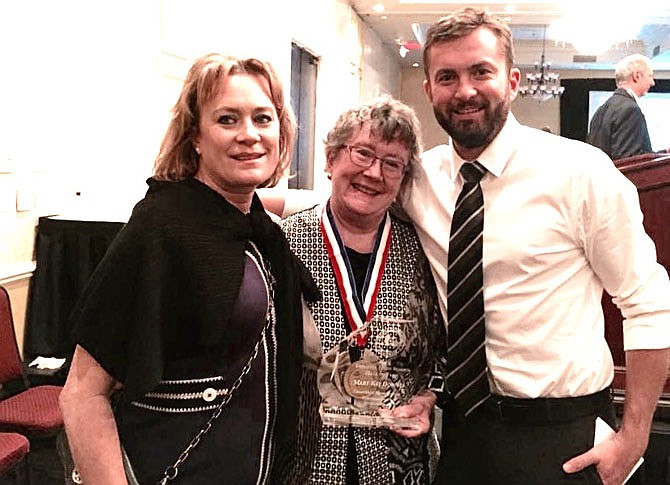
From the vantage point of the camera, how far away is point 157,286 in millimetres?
1229

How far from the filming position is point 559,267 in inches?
62.0

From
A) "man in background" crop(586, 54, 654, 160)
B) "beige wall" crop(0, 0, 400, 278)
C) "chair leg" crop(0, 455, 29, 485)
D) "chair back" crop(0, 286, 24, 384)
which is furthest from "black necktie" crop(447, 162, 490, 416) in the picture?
"man in background" crop(586, 54, 654, 160)

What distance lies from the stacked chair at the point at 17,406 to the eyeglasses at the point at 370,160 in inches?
59.3

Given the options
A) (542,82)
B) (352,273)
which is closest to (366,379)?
(352,273)

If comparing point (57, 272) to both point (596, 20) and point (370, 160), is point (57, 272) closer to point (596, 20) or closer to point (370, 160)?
point (370, 160)

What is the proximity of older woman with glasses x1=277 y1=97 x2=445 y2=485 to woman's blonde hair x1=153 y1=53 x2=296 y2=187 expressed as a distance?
0.32 metres

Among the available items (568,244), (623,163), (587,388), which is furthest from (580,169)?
(623,163)

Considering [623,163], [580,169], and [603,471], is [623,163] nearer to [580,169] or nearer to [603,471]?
[580,169]

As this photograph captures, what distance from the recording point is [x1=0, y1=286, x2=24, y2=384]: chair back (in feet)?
9.38

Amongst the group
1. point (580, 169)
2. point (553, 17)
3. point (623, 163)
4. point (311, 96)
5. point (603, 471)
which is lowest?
point (603, 471)

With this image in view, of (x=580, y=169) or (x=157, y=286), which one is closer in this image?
(x=157, y=286)

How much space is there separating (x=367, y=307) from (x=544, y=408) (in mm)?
462

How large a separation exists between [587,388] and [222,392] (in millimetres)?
842

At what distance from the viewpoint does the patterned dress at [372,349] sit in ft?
5.21
